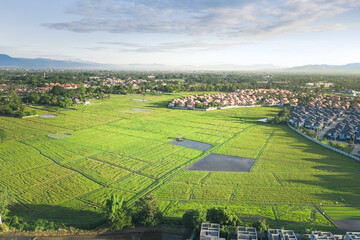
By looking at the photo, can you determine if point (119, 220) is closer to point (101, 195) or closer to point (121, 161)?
point (101, 195)

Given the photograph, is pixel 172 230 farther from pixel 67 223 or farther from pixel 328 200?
pixel 328 200

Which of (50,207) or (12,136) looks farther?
(12,136)

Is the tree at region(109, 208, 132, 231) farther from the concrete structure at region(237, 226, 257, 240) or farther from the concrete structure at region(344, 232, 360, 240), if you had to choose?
the concrete structure at region(344, 232, 360, 240)

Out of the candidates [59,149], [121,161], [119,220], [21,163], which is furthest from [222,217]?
[59,149]

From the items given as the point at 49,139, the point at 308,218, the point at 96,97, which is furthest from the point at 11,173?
the point at 96,97

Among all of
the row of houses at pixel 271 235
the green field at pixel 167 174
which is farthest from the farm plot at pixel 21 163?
the row of houses at pixel 271 235

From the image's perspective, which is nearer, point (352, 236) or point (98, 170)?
point (352, 236)

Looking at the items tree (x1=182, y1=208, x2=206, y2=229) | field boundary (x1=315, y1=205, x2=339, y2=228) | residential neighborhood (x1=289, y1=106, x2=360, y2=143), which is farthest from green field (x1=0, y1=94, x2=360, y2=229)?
residential neighborhood (x1=289, y1=106, x2=360, y2=143)
